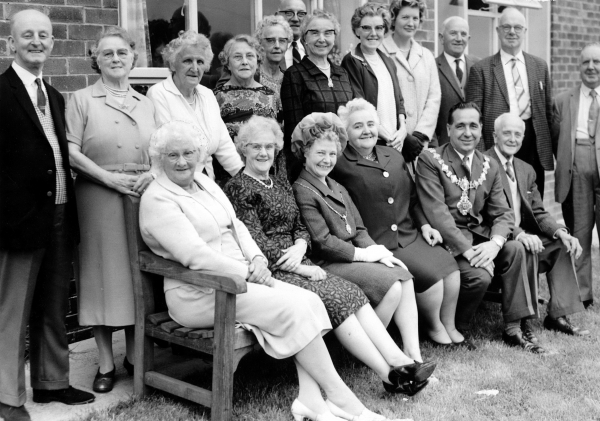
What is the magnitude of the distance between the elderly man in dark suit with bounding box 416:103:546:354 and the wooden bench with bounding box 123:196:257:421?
1.82 m

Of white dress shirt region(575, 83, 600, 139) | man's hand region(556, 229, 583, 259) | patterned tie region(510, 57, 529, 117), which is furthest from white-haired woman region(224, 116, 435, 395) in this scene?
white dress shirt region(575, 83, 600, 139)

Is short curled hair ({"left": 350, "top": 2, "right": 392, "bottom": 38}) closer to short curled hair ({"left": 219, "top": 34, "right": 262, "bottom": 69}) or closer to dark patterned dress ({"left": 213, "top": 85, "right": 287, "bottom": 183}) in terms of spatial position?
short curled hair ({"left": 219, "top": 34, "right": 262, "bottom": 69})

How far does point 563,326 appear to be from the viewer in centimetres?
542

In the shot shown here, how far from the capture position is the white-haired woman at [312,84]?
199 inches

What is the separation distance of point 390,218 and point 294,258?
0.98m

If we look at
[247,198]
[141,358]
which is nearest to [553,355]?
[247,198]

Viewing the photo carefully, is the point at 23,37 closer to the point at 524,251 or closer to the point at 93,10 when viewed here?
the point at 93,10

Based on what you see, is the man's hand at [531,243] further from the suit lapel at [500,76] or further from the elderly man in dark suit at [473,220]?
the suit lapel at [500,76]

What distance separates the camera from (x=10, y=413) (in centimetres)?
370

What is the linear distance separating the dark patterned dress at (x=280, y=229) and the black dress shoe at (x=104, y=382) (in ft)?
3.42

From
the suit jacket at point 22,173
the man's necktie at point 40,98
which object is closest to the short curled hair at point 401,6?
the man's necktie at point 40,98

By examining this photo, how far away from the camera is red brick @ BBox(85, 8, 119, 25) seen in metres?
4.80

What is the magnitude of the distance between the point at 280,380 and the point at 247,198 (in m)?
1.04

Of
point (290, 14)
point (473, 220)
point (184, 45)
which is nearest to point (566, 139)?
point (473, 220)
